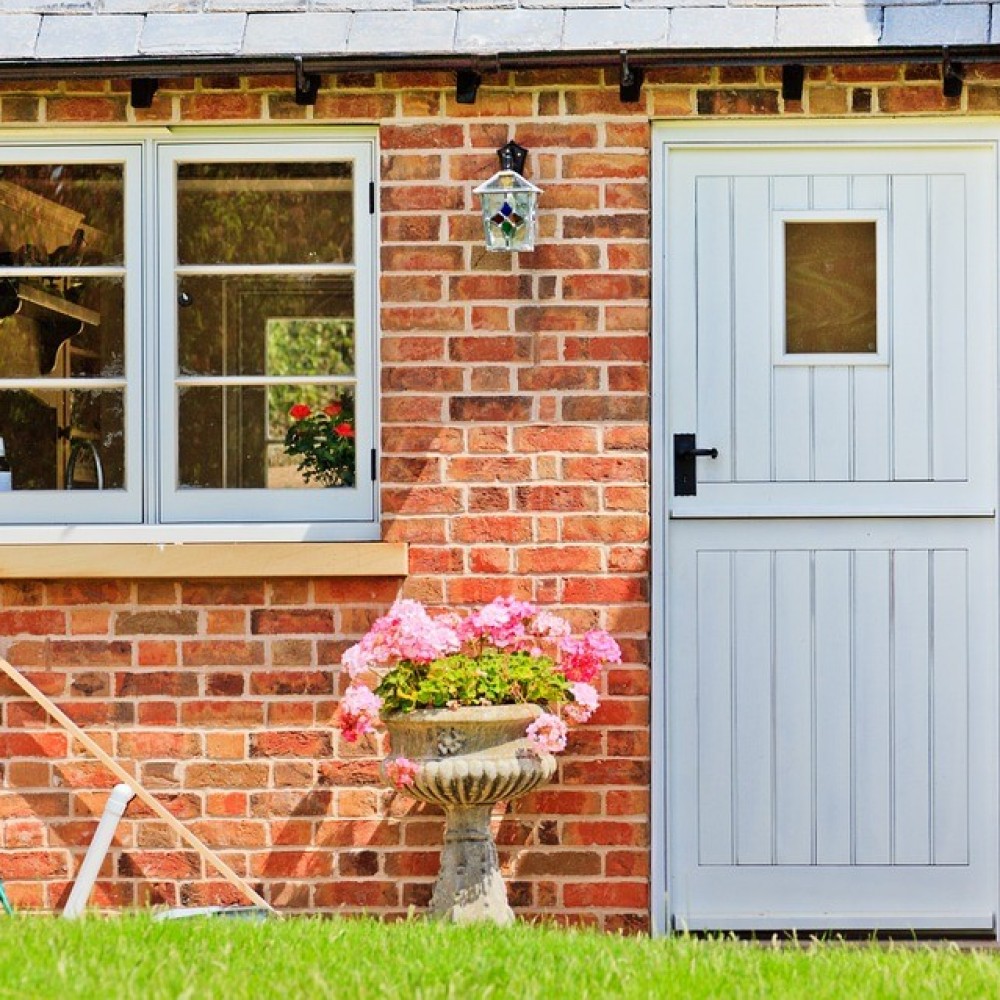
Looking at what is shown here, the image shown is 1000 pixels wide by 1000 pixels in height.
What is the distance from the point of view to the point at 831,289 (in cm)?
641

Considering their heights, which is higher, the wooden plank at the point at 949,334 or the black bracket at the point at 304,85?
the black bracket at the point at 304,85

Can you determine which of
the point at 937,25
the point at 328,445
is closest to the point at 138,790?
the point at 328,445

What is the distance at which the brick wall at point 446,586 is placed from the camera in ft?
20.7

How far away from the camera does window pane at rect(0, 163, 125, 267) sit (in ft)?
21.3

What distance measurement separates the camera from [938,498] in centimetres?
633

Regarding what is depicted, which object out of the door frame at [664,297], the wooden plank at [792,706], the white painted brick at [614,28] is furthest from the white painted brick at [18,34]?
the wooden plank at [792,706]

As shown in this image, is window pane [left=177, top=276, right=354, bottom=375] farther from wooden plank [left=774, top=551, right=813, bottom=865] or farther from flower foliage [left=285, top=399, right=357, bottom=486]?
wooden plank [left=774, top=551, right=813, bottom=865]

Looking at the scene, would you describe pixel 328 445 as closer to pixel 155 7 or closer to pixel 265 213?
pixel 265 213

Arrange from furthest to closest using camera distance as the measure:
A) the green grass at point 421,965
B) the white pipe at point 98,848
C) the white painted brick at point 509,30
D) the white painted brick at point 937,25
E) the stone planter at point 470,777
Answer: the white painted brick at point 509,30 < the white painted brick at point 937,25 < the white pipe at point 98,848 < the stone planter at point 470,777 < the green grass at point 421,965

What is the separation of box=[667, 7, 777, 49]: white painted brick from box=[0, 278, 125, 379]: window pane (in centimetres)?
203

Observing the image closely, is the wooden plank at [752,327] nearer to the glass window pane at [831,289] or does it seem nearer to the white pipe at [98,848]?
the glass window pane at [831,289]

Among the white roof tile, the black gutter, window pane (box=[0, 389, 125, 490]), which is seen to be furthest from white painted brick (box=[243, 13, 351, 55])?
window pane (box=[0, 389, 125, 490])

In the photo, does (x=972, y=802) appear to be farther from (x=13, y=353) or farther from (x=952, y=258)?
(x=13, y=353)

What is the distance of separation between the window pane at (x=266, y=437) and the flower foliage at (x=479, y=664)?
2.26 ft
